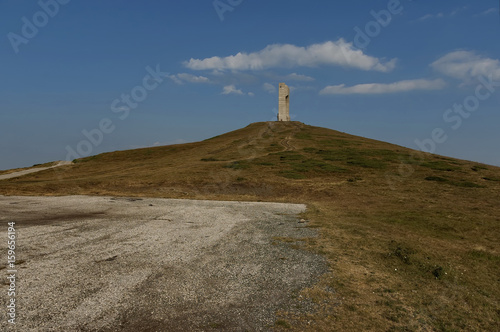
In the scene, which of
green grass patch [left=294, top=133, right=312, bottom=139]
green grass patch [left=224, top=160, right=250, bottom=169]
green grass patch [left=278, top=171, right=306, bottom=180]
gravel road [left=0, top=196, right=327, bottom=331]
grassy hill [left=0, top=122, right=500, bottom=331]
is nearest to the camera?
gravel road [left=0, top=196, right=327, bottom=331]

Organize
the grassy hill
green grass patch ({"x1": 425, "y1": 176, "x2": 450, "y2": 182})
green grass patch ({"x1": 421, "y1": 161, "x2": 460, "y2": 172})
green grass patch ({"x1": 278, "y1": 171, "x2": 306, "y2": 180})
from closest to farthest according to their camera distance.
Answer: the grassy hill → green grass patch ({"x1": 425, "y1": 176, "x2": 450, "y2": 182}) → green grass patch ({"x1": 278, "y1": 171, "x2": 306, "y2": 180}) → green grass patch ({"x1": 421, "y1": 161, "x2": 460, "y2": 172})

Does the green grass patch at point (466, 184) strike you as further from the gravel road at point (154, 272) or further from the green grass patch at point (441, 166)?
the gravel road at point (154, 272)

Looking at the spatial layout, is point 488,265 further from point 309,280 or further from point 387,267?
point 309,280

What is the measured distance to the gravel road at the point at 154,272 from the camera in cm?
912

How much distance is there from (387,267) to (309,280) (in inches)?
161

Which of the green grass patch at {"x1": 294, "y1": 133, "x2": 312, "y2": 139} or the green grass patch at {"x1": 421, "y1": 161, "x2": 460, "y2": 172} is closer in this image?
the green grass patch at {"x1": 421, "y1": 161, "x2": 460, "y2": 172}

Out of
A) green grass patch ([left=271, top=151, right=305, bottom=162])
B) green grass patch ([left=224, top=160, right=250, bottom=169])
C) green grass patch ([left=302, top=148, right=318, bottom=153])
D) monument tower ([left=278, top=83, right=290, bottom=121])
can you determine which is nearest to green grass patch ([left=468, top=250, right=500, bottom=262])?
green grass patch ([left=224, top=160, right=250, bottom=169])

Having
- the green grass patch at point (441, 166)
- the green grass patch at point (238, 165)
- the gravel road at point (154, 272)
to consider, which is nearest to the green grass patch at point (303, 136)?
the green grass patch at point (441, 166)

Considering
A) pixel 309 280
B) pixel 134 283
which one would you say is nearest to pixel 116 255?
pixel 134 283

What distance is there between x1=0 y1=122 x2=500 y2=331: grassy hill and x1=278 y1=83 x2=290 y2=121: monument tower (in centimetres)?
3408

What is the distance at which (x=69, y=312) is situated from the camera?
9156 millimetres

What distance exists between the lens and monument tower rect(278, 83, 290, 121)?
105 metres

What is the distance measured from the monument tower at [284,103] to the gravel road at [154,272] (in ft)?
283

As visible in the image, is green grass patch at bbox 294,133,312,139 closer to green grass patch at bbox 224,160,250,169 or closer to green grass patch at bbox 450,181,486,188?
green grass patch at bbox 224,160,250,169
